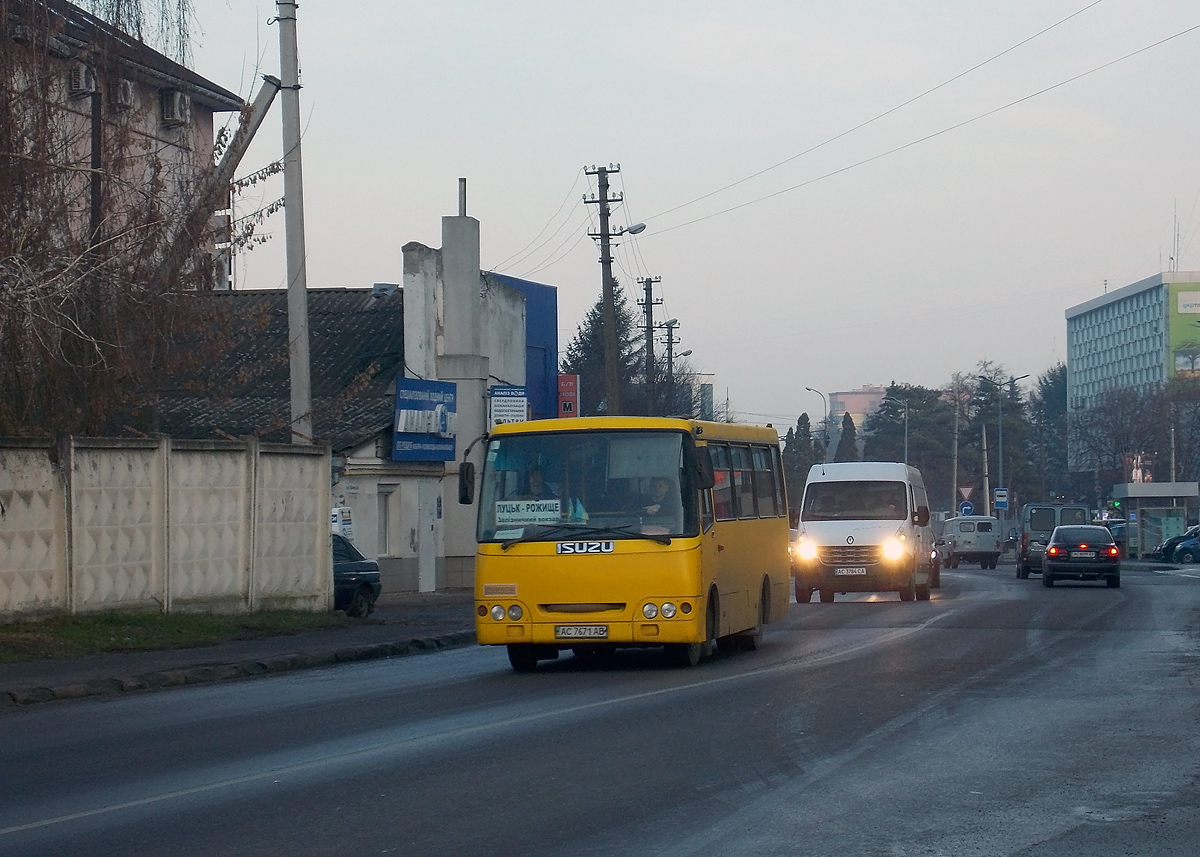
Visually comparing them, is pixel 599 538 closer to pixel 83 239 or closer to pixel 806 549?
pixel 83 239

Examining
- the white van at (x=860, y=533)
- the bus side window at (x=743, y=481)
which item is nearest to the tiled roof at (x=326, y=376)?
the white van at (x=860, y=533)

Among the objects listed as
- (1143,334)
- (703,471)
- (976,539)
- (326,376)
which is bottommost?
(976,539)

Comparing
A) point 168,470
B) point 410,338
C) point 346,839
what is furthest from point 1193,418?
point 346,839

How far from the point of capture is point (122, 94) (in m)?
18.5

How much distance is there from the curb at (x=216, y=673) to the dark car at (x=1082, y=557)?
2199cm

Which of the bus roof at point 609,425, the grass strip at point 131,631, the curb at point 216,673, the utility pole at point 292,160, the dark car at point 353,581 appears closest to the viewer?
the curb at point 216,673

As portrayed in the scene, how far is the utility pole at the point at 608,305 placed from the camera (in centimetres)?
3919

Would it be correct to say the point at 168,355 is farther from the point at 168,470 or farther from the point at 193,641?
the point at 193,641

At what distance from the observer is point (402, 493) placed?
3456cm

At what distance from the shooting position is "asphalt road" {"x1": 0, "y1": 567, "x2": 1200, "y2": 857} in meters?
7.29

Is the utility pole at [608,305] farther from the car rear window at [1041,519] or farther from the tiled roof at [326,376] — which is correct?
the car rear window at [1041,519]

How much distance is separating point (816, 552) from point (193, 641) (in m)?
14.0

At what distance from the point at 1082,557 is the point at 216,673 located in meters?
27.3

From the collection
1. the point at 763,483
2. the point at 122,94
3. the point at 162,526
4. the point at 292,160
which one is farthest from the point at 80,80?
the point at 763,483
